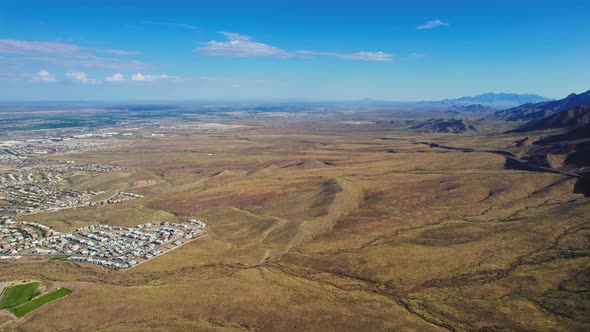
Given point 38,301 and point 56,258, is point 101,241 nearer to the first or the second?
point 56,258

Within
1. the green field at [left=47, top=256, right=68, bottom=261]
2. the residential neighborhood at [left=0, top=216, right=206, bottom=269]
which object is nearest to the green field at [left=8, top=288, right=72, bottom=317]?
the residential neighborhood at [left=0, top=216, right=206, bottom=269]

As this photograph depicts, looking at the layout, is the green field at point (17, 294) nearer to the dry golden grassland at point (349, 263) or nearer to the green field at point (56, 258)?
the dry golden grassland at point (349, 263)

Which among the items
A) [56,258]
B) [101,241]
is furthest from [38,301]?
[101,241]

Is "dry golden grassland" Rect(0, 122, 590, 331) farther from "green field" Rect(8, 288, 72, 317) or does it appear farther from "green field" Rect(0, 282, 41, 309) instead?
"green field" Rect(0, 282, 41, 309)

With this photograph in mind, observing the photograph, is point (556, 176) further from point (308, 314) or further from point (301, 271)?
point (308, 314)

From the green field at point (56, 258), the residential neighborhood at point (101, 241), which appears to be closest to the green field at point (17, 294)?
the residential neighborhood at point (101, 241)
